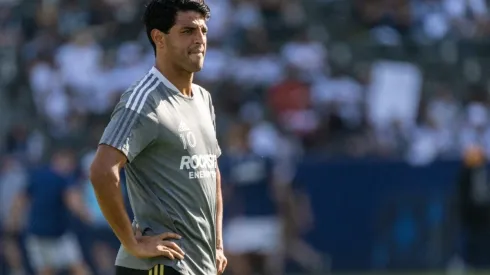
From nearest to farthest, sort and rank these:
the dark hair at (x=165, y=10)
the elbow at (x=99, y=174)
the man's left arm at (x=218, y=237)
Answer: the elbow at (x=99, y=174) < the dark hair at (x=165, y=10) < the man's left arm at (x=218, y=237)

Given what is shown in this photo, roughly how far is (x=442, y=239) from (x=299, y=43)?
156 inches

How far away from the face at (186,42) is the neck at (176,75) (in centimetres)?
4

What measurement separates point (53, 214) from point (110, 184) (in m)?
8.94

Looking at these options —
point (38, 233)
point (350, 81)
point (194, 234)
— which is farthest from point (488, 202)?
point (194, 234)

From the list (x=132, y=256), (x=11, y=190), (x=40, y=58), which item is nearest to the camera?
(x=132, y=256)

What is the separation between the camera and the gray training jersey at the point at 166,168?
5.45 meters

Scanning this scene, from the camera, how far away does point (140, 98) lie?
18.0ft

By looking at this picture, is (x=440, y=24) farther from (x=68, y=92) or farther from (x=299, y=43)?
(x=68, y=92)

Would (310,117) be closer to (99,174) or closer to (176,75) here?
(176,75)

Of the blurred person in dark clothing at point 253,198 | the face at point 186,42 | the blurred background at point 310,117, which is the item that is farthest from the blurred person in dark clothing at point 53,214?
the face at point 186,42

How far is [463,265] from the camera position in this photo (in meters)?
16.5

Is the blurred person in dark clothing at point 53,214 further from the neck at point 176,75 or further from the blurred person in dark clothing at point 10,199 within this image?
the neck at point 176,75

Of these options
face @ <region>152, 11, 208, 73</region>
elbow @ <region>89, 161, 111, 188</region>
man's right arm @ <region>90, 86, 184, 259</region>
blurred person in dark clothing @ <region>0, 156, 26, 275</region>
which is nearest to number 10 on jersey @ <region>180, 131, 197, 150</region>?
man's right arm @ <region>90, 86, 184, 259</region>

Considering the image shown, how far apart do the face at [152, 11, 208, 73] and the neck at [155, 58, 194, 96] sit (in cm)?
4
